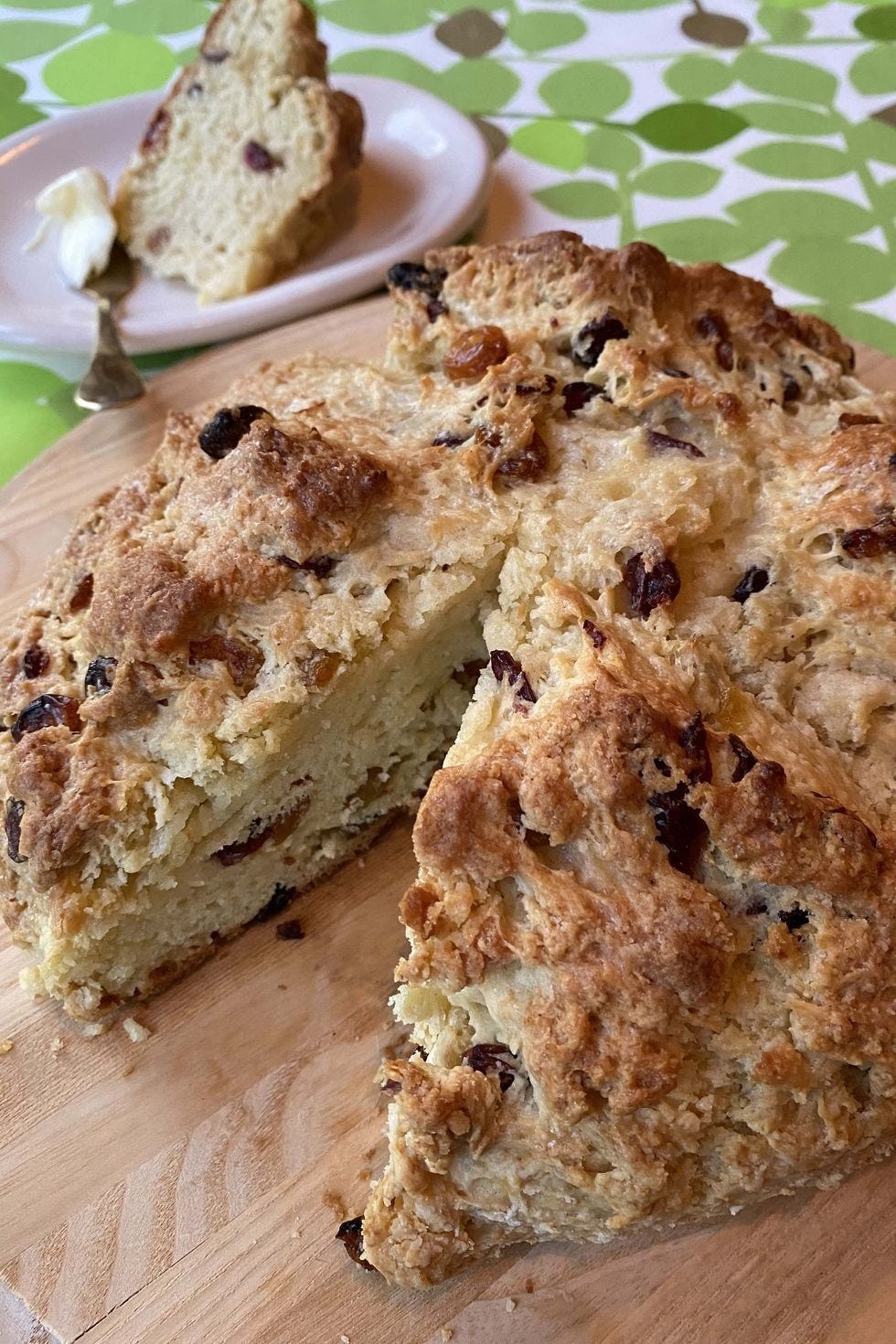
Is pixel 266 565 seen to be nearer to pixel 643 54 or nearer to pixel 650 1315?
pixel 650 1315

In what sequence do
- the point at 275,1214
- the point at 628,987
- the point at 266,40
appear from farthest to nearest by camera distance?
1. the point at 266,40
2. the point at 275,1214
3. the point at 628,987

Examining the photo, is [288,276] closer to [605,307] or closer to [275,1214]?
[605,307]

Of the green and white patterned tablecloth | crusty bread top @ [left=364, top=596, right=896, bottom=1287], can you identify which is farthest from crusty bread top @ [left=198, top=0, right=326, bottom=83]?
crusty bread top @ [left=364, top=596, right=896, bottom=1287]

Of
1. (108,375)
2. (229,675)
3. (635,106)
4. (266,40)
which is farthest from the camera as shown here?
(635,106)

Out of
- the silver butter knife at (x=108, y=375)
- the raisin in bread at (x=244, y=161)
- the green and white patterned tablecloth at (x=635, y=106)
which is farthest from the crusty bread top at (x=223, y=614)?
the raisin in bread at (x=244, y=161)

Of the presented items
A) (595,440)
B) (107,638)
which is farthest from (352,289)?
(107,638)

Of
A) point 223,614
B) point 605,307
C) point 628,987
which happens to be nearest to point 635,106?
point 605,307
